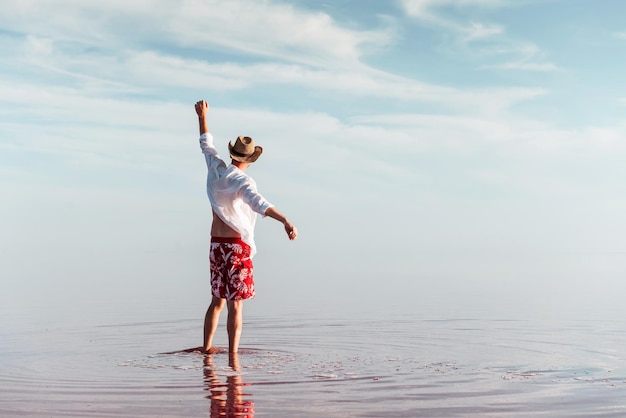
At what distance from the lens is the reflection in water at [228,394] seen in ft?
16.3

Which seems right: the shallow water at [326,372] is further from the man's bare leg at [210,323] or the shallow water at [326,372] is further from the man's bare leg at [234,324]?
the man's bare leg at [210,323]

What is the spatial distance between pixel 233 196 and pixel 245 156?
46cm

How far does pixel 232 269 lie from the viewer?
7.80 meters

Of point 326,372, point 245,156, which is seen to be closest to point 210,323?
point 245,156

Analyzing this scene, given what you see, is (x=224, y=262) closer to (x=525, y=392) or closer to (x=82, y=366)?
(x=82, y=366)

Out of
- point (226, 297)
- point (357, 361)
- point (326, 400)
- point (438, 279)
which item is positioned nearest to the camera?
point (326, 400)

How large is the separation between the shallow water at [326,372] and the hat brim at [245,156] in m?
1.86

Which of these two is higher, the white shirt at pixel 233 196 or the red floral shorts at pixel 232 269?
the white shirt at pixel 233 196

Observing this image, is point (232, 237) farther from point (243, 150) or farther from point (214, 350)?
point (214, 350)

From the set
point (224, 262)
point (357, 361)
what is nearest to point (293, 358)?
point (357, 361)

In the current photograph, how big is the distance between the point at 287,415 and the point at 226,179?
10.8 feet

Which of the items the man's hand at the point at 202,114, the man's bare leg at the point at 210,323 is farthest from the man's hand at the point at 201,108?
the man's bare leg at the point at 210,323

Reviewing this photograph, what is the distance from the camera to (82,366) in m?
7.14

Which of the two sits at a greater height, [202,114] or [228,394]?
[202,114]
